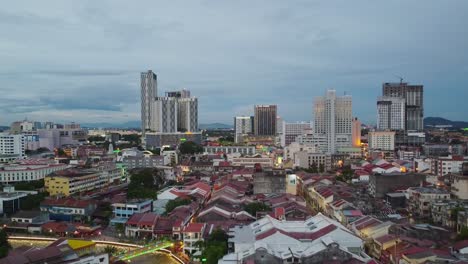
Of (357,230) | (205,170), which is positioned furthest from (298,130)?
(357,230)

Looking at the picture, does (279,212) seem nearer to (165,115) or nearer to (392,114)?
(165,115)

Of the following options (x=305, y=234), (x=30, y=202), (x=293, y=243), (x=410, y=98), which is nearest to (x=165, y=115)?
(x=410, y=98)

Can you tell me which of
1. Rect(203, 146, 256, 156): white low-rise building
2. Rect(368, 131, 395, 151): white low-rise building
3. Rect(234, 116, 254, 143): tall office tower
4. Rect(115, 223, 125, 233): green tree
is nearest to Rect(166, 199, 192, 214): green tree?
Rect(115, 223, 125, 233): green tree

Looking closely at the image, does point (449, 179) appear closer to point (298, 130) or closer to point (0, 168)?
point (0, 168)

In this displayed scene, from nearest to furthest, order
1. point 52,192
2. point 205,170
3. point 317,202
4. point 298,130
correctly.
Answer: point 317,202 → point 52,192 → point 205,170 → point 298,130

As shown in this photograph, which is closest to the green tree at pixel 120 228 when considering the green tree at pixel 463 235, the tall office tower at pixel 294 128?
the green tree at pixel 463 235

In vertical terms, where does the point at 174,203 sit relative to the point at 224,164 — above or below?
below
